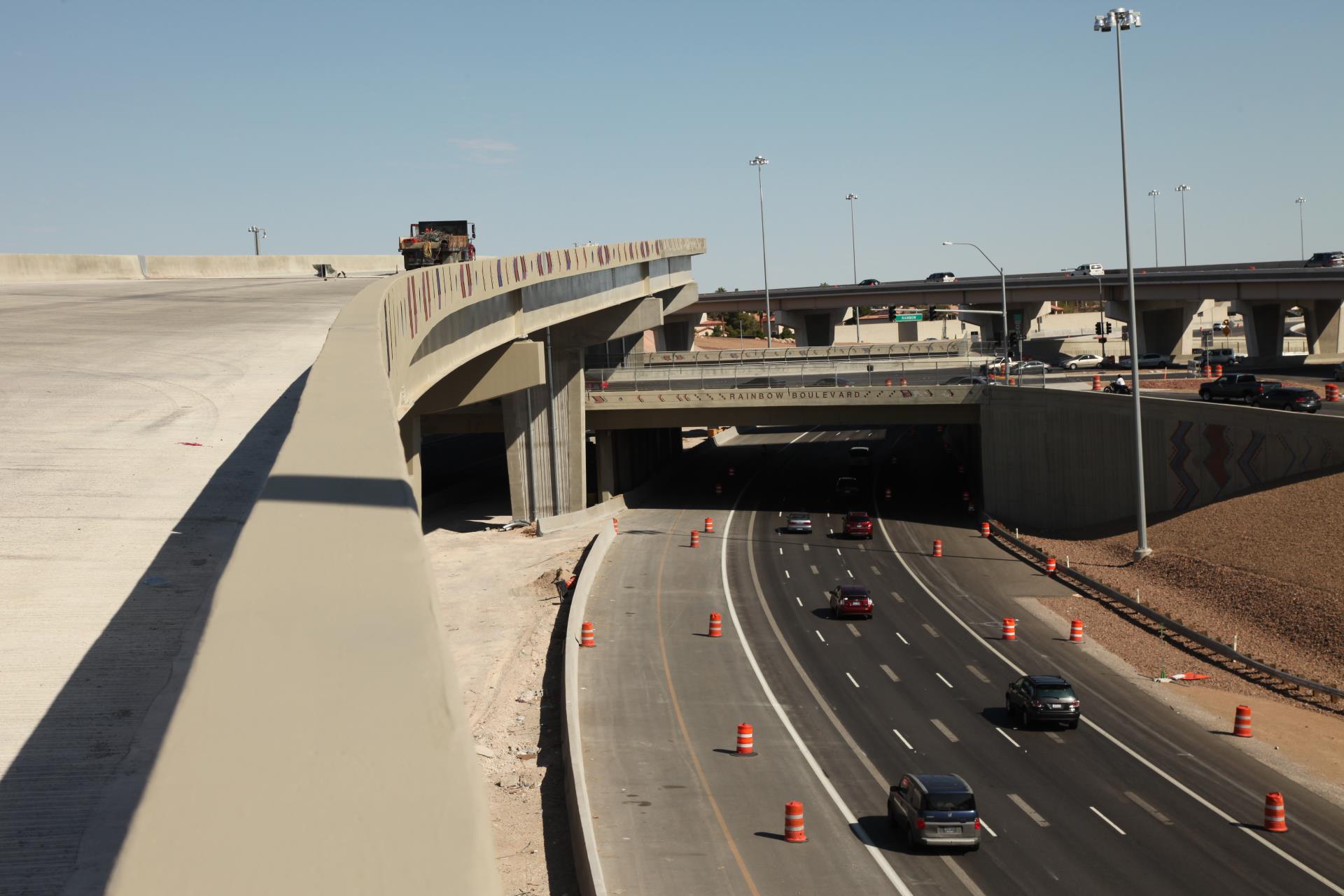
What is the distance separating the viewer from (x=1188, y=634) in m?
34.6

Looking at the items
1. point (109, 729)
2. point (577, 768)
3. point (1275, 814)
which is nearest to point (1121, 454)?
point (1275, 814)

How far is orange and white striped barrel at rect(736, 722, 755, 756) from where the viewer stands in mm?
26453

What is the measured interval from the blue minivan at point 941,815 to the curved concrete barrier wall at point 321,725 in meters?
15.8

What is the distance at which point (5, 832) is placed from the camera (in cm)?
539

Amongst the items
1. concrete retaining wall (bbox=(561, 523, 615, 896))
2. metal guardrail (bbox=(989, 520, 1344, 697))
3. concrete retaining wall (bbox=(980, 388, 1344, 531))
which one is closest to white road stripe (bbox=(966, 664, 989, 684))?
metal guardrail (bbox=(989, 520, 1344, 697))

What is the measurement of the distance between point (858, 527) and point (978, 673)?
2052 centimetres

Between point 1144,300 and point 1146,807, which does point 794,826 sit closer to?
point 1146,807

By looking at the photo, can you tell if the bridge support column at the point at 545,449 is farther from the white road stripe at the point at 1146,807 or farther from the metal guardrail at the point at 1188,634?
the white road stripe at the point at 1146,807

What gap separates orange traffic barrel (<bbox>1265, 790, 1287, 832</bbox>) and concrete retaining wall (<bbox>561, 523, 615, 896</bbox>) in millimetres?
12065

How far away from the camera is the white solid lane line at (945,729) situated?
27.8 m

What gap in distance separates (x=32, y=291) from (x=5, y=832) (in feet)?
119

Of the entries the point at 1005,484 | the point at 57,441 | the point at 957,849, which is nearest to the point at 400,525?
the point at 57,441

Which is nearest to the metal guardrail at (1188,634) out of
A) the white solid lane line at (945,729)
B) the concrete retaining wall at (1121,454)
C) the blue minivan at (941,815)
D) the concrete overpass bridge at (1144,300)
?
the concrete retaining wall at (1121,454)

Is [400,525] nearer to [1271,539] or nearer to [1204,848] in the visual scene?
[1204,848]
